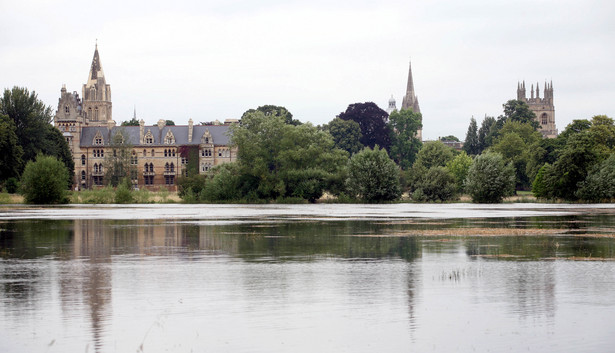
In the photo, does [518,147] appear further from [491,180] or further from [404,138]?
[491,180]

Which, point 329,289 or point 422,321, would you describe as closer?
point 422,321

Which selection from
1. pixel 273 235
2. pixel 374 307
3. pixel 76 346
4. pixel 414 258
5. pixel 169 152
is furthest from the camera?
pixel 169 152

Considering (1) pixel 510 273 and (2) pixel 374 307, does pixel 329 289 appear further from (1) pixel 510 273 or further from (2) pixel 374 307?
(1) pixel 510 273

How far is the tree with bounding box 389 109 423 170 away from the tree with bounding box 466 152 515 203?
61727 mm

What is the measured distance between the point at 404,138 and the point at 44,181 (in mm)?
81426

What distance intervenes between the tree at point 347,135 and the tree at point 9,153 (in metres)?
57.4

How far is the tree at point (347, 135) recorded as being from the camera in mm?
126812

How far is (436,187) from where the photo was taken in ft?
264

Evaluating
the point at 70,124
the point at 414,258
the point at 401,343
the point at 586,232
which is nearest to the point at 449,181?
the point at 586,232

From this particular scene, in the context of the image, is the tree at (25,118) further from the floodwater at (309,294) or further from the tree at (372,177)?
the floodwater at (309,294)

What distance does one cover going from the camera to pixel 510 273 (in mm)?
19062

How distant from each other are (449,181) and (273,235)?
52.2 meters

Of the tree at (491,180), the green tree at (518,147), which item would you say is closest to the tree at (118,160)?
the green tree at (518,147)

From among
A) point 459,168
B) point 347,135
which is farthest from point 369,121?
point 459,168
